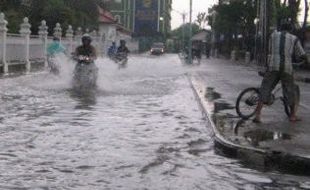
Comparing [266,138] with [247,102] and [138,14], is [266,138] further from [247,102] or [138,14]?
[138,14]

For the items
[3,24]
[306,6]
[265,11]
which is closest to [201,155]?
[3,24]

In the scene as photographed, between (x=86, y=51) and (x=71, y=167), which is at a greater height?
(x=86, y=51)

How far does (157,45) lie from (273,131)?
84.0 metres

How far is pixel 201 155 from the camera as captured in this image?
954 cm

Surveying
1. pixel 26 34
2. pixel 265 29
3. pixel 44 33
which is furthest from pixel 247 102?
pixel 265 29

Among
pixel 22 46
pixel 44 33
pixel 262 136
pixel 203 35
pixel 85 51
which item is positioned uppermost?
pixel 203 35

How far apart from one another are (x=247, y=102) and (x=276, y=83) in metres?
0.69

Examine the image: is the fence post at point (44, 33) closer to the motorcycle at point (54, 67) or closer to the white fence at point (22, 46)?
the white fence at point (22, 46)

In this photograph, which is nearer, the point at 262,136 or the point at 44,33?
the point at 262,136

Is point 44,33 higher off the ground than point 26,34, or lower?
higher

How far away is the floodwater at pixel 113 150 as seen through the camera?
7668 millimetres

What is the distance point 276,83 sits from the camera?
12938 mm

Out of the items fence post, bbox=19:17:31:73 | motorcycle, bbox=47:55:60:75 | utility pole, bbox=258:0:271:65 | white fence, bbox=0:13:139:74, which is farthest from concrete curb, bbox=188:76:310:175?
utility pole, bbox=258:0:271:65

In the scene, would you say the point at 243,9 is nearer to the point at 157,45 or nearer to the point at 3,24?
the point at 157,45
